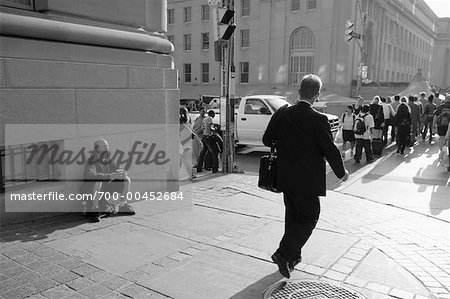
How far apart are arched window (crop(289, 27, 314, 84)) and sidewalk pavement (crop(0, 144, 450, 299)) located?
38.1 meters

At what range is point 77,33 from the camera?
6.20 m

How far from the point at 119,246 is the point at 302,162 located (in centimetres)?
247

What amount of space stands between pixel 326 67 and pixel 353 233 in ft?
125

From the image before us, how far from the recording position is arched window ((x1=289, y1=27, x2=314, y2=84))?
4331 centimetres

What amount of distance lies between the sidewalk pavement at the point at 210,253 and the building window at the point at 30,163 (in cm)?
64

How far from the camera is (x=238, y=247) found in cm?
504

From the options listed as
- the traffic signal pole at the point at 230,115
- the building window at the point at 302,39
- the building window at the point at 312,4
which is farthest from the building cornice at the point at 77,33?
the building window at the point at 312,4

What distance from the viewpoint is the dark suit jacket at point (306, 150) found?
13.1 ft

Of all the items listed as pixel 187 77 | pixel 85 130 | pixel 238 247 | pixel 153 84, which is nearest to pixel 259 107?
pixel 153 84

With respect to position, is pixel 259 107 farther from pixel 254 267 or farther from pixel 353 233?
pixel 254 267

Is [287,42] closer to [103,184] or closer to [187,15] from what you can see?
[187,15]

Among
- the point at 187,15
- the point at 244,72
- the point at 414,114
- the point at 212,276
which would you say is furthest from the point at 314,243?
the point at 187,15

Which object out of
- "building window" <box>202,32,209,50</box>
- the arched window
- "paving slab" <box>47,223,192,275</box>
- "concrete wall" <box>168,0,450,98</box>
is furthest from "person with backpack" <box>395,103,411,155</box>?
"building window" <box>202,32,209,50</box>

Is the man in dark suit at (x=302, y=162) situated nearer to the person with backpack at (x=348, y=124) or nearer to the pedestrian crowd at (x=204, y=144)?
the pedestrian crowd at (x=204, y=144)
